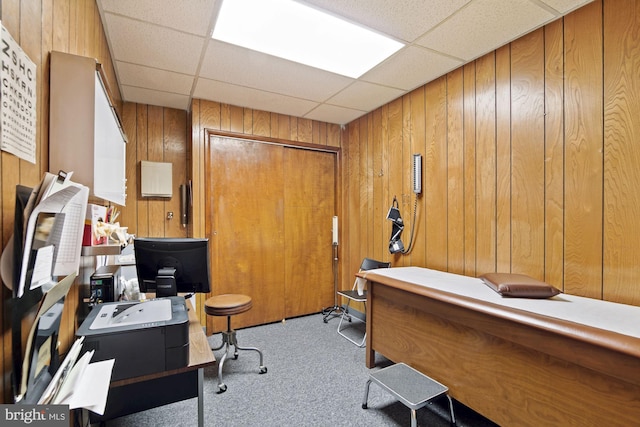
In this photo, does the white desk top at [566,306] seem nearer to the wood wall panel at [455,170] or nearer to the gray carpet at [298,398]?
the wood wall panel at [455,170]

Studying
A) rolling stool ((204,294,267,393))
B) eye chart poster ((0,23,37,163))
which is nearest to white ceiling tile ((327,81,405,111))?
rolling stool ((204,294,267,393))

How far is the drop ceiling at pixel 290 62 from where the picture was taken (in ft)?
5.86

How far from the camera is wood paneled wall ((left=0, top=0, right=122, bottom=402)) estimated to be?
749 mm

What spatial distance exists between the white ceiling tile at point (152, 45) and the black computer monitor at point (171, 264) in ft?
4.76

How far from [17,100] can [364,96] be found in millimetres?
2839

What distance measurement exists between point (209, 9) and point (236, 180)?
1928 millimetres

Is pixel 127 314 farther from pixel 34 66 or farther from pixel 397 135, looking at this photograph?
pixel 397 135

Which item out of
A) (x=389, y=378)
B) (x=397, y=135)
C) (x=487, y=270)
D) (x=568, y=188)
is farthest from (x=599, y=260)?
(x=397, y=135)

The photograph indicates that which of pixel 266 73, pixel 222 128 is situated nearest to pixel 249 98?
pixel 222 128

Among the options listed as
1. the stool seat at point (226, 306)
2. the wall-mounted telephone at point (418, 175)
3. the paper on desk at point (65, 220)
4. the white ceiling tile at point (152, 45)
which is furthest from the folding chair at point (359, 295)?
the white ceiling tile at point (152, 45)

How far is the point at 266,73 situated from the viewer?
261cm

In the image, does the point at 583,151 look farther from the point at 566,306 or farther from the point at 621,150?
the point at 566,306

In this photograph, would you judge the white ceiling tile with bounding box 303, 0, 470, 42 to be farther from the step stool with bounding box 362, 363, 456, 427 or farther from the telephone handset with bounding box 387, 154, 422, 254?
the step stool with bounding box 362, 363, 456, 427

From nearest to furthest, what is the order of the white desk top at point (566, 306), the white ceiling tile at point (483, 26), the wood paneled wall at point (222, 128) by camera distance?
the white desk top at point (566, 306) → the white ceiling tile at point (483, 26) → the wood paneled wall at point (222, 128)
